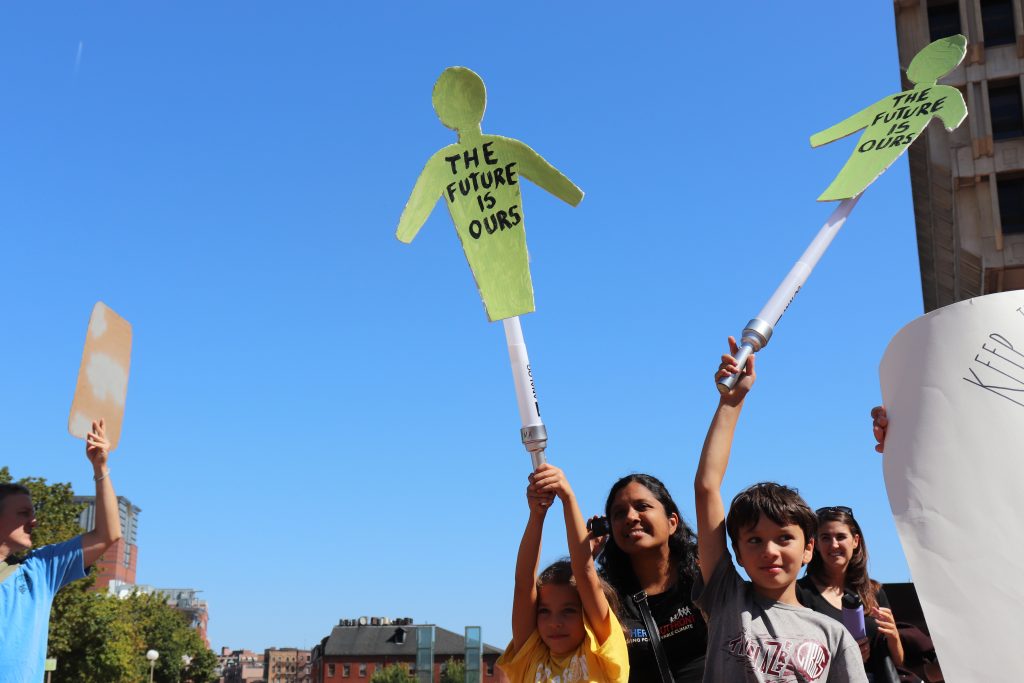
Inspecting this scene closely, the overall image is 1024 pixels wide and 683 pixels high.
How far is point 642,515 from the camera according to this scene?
4391mm

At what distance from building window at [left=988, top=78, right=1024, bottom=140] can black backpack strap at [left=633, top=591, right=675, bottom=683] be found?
26.2 m

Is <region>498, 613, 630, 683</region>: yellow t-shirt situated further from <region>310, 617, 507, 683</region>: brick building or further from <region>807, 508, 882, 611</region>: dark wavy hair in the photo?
<region>310, 617, 507, 683</region>: brick building

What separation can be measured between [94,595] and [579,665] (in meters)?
38.2

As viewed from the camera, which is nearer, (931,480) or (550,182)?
(931,480)

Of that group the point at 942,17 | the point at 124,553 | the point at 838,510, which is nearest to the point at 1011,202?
the point at 942,17

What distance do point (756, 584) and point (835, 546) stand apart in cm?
141

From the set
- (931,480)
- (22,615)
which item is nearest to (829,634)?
(931,480)

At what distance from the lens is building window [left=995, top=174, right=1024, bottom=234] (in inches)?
1038

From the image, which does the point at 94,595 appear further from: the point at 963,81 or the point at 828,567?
the point at 828,567

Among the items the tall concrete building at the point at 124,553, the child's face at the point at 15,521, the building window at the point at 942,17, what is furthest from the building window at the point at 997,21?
the tall concrete building at the point at 124,553

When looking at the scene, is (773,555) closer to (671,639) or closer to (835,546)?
(671,639)

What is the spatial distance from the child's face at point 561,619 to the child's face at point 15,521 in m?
2.27

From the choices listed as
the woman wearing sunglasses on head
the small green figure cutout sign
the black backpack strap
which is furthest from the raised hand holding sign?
the woman wearing sunglasses on head

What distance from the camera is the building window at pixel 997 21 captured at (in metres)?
27.5
